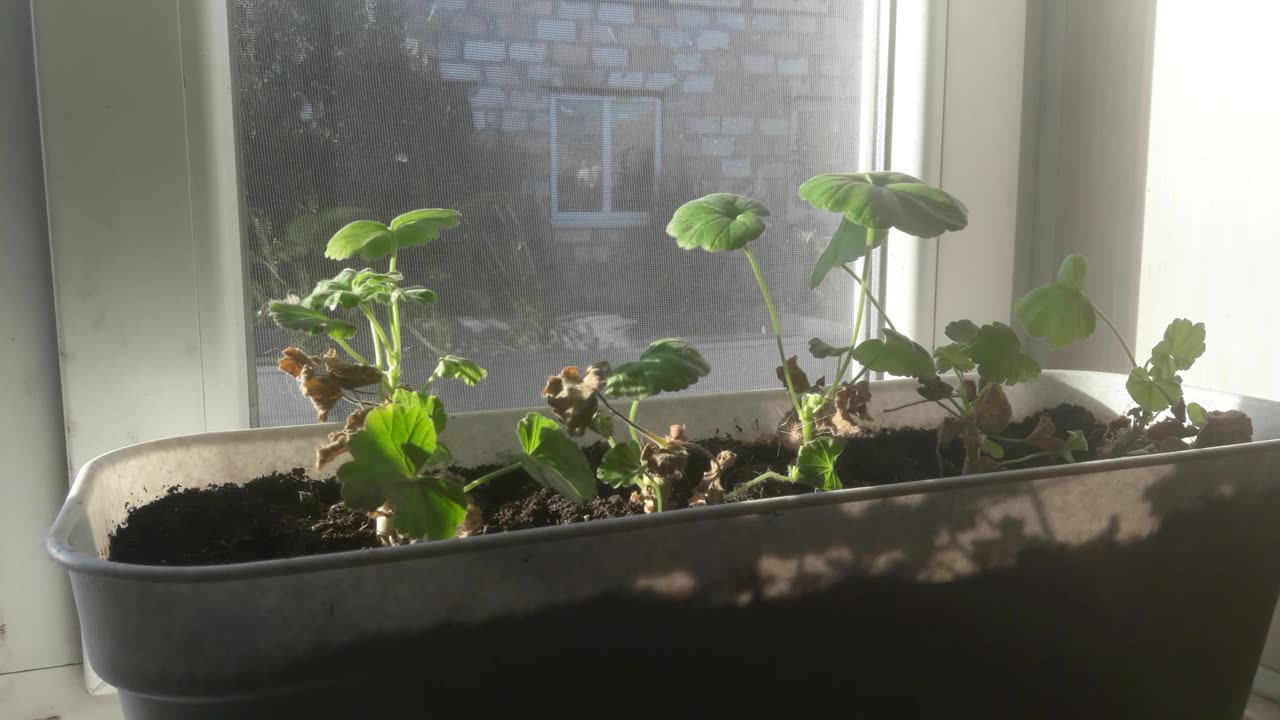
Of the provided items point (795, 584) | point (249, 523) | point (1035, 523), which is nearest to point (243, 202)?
point (249, 523)

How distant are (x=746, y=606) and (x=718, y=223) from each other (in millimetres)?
286

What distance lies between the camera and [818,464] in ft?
2.17

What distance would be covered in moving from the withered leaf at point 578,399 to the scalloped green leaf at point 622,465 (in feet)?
0.12

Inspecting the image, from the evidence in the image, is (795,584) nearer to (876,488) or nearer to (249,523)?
(876,488)

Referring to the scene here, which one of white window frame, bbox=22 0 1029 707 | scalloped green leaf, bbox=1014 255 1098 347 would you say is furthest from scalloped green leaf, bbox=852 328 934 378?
white window frame, bbox=22 0 1029 707

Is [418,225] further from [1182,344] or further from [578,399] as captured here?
[1182,344]

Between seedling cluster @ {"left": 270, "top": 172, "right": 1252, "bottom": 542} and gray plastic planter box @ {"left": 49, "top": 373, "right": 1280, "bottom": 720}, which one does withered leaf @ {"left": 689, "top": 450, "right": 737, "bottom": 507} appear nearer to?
seedling cluster @ {"left": 270, "top": 172, "right": 1252, "bottom": 542}

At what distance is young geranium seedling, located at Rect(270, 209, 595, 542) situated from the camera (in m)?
0.49

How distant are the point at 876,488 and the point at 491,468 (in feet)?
1.15

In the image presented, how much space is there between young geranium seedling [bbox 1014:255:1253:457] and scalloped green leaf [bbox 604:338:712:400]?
329mm

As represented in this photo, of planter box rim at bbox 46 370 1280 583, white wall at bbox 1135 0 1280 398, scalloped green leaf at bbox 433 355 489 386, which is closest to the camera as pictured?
planter box rim at bbox 46 370 1280 583

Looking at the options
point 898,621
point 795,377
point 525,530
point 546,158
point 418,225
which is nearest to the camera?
point 525,530

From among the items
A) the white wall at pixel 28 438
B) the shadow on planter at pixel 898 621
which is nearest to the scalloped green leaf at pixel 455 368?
the shadow on planter at pixel 898 621

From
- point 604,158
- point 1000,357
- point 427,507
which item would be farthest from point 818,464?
point 604,158
